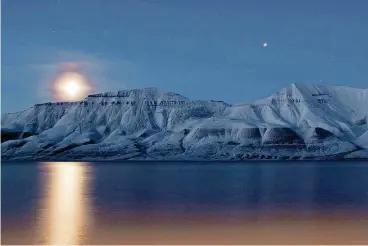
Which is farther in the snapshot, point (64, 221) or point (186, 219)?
point (186, 219)

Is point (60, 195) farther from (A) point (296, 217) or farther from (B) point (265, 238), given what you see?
(B) point (265, 238)

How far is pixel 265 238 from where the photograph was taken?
61.8ft

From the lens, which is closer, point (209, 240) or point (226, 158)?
point (209, 240)

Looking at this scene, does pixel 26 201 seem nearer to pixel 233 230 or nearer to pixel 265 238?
pixel 233 230

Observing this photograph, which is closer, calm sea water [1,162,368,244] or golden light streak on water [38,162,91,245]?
golden light streak on water [38,162,91,245]

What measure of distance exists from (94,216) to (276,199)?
499 inches

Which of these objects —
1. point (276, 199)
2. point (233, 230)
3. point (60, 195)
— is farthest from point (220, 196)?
point (233, 230)

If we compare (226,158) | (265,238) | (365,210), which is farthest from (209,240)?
(226,158)

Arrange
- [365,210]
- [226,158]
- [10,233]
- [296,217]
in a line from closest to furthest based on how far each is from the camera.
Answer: [10,233] → [296,217] → [365,210] → [226,158]

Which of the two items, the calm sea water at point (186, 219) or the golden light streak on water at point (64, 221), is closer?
the golden light streak on water at point (64, 221)

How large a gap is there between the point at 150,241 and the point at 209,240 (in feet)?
6.41

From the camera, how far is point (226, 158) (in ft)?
650

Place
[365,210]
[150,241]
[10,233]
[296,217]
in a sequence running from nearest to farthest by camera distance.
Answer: [150,241], [10,233], [296,217], [365,210]

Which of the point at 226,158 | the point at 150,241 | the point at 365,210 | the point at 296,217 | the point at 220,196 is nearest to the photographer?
the point at 150,241
